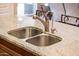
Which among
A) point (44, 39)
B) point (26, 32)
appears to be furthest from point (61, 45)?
point (26, 32)

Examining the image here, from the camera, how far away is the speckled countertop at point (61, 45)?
48.7 inches

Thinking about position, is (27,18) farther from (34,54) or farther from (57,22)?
(34,54)

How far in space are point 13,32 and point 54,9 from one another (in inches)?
24.4

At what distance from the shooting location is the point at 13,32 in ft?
6.08

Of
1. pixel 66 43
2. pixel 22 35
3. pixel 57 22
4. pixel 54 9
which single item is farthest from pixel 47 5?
pixel 66 43

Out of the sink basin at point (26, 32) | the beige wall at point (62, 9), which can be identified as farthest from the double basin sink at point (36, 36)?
the beige wall at point (62, 9)

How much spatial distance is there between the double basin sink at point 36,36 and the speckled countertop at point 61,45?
73mm

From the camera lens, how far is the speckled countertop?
1.24 m

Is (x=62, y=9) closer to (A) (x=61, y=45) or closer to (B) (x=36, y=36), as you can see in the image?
(B) (x=36, y=36)

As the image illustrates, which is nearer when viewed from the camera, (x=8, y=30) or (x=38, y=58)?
(x=38, y=58)

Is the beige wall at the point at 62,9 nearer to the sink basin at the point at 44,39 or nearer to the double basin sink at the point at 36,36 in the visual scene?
the double basin sink at the point at 36,36

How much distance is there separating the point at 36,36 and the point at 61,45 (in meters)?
0.39

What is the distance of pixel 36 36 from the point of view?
168cm

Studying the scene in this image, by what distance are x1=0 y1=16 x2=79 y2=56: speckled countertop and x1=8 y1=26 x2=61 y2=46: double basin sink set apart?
0.07m
